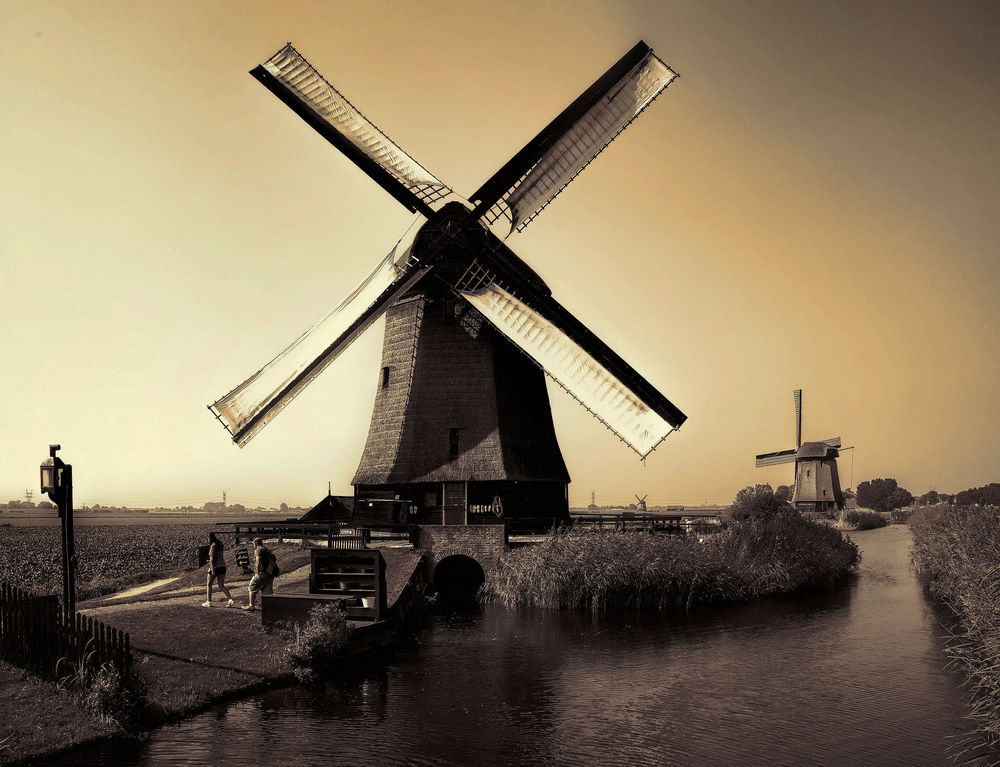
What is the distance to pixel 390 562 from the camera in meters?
21.2

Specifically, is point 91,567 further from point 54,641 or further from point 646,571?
point 54,641

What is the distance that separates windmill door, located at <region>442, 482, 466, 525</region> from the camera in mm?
23250

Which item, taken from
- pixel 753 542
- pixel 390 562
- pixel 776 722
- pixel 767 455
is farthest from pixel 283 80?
pixel 767 455

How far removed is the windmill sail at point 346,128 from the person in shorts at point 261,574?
10412mm

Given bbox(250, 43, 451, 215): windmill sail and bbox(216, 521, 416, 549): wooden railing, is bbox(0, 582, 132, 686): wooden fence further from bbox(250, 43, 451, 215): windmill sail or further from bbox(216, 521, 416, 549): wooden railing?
bbox(250, 43, 451, 215): windmill sail

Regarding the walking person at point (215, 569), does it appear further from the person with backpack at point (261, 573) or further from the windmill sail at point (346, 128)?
the windmill sail at point (346, 128)

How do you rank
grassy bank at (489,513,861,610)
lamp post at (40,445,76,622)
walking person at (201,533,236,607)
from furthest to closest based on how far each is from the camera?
grassy bank at (489,513,861,610), walking person at (201,533,236,607), lamp post at (40,445,76,622)

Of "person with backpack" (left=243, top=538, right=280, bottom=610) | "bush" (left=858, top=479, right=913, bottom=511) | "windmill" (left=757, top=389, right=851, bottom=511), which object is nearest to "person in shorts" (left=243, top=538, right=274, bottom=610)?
"person with backpack" (left=243, top=538, right=280, bottom=610)

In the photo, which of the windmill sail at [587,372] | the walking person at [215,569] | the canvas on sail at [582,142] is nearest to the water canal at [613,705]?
the walking person at [215,569]

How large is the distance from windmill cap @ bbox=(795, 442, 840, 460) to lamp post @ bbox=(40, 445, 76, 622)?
56.2 meters

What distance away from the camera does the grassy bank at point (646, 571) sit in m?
20.3

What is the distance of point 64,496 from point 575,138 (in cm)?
1573

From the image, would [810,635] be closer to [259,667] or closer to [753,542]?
[753,542]

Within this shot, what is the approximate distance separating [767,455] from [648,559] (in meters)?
45.5
